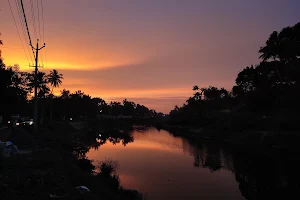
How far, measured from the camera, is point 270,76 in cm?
7712

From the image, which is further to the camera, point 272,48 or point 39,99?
point 39,99

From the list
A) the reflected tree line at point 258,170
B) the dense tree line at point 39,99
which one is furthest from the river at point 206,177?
the dense tree line at point 39,99

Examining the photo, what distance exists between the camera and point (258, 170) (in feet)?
109

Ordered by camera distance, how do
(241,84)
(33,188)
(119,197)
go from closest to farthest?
(33,188), (119,197), (241,84)

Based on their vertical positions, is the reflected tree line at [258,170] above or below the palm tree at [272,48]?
below

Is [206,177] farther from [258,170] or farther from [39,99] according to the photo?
[39,99]

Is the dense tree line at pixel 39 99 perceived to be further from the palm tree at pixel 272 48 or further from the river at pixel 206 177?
the palm tree at pixel 272 48

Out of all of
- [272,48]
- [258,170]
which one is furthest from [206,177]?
[272,48]

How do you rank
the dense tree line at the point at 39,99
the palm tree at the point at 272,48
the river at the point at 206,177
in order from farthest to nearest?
the palm tree at the point at 272,48 < the dense tree line at the point at 39,99 < the river at the point at 206,177

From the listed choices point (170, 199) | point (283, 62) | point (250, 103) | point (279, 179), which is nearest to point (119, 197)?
point (170, 199)

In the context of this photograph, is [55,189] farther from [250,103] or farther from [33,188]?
[250,103]

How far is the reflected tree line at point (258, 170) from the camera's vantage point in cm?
2449

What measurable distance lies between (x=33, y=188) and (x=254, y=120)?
60284 mm

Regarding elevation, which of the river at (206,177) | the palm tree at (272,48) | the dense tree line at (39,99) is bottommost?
the river at (206,177)
